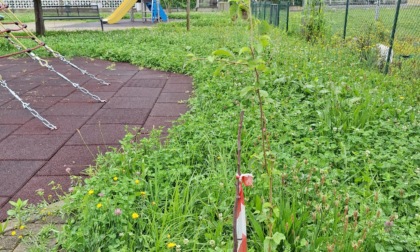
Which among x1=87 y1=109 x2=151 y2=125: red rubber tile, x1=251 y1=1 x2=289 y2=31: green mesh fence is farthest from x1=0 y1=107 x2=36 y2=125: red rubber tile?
x1=251 y1=1 x2=289 y2=31: green mesh fence

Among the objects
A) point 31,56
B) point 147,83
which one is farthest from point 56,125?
point 147,83

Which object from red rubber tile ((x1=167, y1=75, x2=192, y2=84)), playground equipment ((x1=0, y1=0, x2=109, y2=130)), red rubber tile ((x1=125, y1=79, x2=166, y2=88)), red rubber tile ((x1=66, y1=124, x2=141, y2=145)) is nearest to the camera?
red rubber tile ((x1=66, y1=124, x2=141, y2=145))

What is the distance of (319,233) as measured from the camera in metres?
2.10

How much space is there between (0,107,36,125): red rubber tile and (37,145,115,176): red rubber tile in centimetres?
117

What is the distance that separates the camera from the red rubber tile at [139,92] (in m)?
5.87

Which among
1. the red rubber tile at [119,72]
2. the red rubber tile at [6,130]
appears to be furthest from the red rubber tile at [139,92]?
the red rubber tile at [6,130]

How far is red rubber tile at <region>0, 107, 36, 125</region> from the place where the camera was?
457 cm

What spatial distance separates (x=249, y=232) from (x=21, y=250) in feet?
4.01

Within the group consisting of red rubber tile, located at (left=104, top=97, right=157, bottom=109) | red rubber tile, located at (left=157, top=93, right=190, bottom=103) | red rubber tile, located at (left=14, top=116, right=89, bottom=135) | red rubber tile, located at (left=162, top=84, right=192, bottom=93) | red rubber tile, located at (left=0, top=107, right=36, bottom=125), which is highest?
→ red rubber tile, located at (left=162, top=84, right=192, bottom=93)

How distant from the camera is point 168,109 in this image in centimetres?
504

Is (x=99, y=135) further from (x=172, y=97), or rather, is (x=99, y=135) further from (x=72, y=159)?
(x=172, y=97)

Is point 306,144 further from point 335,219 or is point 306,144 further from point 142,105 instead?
point 142,105

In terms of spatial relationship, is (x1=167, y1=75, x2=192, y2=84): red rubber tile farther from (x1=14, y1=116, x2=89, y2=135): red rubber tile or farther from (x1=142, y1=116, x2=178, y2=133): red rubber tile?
(x1=14, y1=116, x2=89, y2=135): red rubber tile

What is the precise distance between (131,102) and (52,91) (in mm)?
1378
